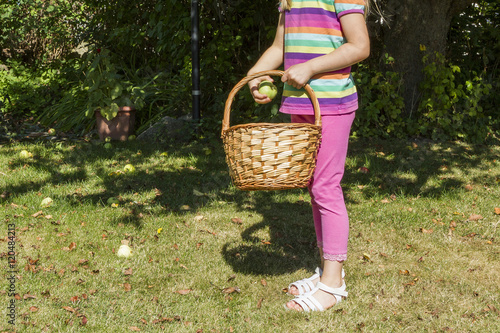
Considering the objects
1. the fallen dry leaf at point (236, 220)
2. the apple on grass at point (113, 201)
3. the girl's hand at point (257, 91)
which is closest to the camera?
the girl's hand at point (257, 91)

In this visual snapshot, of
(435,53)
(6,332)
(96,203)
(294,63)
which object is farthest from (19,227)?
(435,53)

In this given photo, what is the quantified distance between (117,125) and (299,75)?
450cm

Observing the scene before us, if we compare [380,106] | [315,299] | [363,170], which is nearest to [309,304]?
[315,299]

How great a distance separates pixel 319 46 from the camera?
2.32 meters

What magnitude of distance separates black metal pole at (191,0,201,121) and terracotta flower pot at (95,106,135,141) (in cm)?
85

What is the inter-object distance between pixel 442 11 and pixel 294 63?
4.78 metres

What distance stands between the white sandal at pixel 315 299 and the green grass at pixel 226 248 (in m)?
0.05

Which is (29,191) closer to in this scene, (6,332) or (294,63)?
(6,332)

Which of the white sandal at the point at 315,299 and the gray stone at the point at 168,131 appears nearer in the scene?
the white sandal at the point at 315,299

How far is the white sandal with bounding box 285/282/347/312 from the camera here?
2.55 m

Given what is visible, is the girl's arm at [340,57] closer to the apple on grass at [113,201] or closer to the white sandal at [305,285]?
the white sandal at [305,285]

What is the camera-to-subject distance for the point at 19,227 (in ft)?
11.4

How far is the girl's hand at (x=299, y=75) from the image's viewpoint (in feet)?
7.22

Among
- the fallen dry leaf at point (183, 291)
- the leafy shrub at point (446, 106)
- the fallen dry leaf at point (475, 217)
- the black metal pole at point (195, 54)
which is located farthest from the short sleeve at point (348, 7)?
the leafy shrub at point (446, 106)
